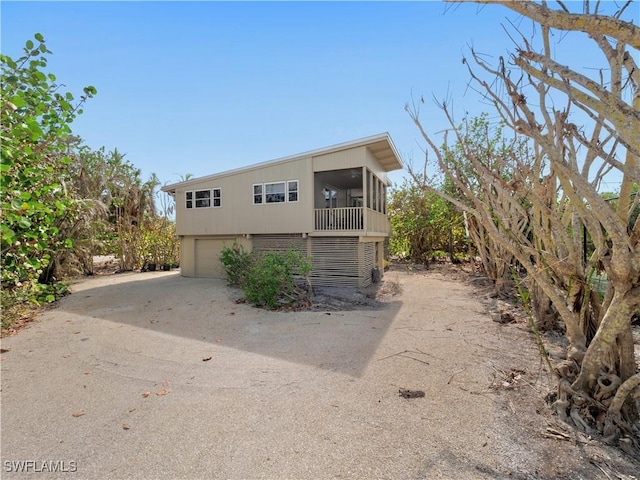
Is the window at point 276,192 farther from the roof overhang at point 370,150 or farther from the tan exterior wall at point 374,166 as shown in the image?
the tan exterior wall at point 374,166

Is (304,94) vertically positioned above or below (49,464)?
above

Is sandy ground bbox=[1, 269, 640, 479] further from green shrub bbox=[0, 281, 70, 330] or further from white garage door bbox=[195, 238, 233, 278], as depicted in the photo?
white garage door bbox=[195, 238, 233, 278]

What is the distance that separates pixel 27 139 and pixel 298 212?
28.9ft

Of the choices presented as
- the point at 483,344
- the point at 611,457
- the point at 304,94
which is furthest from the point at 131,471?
the point at 304,94

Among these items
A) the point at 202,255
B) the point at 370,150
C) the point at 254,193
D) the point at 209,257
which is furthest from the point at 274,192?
the point at 202,255

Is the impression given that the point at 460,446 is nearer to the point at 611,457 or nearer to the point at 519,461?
the point at 519,461

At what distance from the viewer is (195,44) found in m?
6.88

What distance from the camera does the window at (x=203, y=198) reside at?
13.5 m

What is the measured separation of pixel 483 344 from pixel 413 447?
327 cm

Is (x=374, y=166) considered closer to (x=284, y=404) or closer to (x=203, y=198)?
(x=203, y=198)

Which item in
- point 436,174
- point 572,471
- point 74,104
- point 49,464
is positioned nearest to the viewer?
point 572,471

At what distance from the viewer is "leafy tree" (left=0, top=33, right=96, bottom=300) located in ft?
8.74

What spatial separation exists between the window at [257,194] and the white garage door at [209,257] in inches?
90.3

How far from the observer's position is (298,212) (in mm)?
11703
